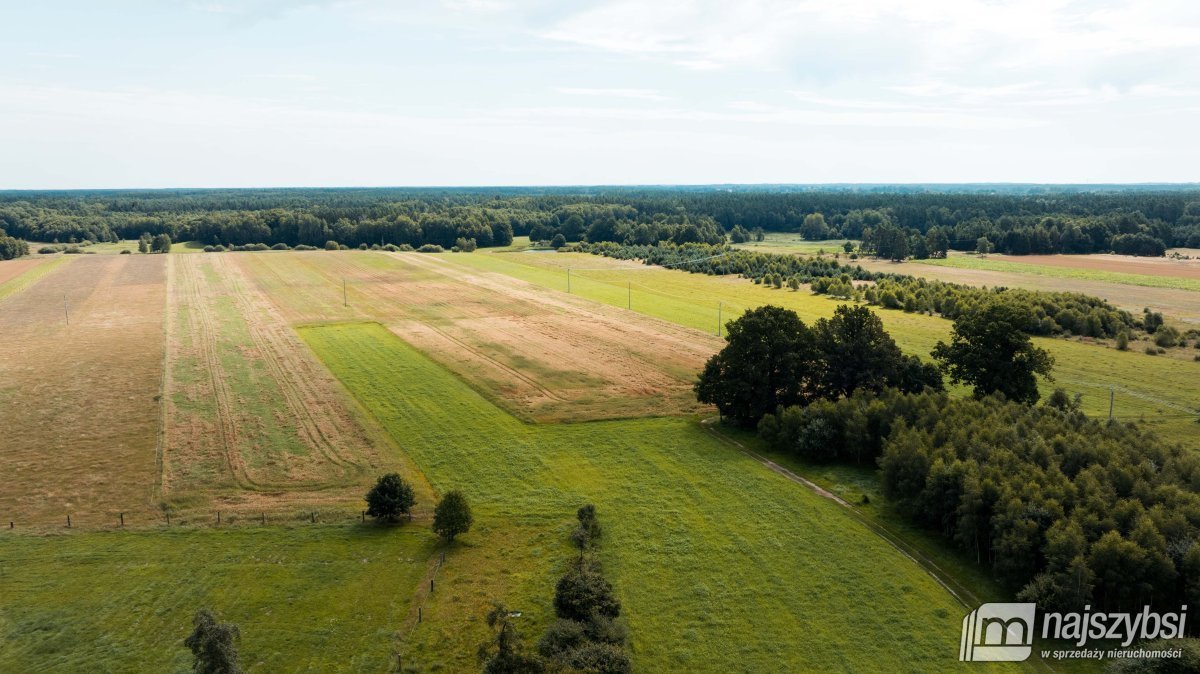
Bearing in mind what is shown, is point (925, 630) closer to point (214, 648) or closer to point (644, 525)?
point (644, 525)

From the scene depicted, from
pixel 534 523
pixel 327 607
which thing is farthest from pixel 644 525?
pixel 327 607

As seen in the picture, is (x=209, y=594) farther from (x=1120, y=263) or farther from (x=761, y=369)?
(x=1120, y=263)

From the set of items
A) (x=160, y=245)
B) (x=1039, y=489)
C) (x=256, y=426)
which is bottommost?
(x=256, y=426)

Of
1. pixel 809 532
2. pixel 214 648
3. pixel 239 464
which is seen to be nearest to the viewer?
pixel 214 648

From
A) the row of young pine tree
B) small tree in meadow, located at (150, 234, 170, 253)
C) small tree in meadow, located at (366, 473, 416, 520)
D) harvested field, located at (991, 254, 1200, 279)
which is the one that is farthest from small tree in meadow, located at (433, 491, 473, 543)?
small tree in meadow, located at (150, 234, 170, 253)

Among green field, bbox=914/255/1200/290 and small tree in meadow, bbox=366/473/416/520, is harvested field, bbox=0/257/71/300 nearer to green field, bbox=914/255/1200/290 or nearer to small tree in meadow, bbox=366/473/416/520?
small tree in meadow, bbox=366/473/416/520

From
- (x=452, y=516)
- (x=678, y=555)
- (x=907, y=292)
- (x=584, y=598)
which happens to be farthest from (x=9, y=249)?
(x=584, y=598)

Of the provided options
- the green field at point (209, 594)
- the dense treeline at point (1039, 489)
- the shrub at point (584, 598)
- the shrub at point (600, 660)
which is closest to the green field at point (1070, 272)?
the dense treeline at point (1039, 489)
